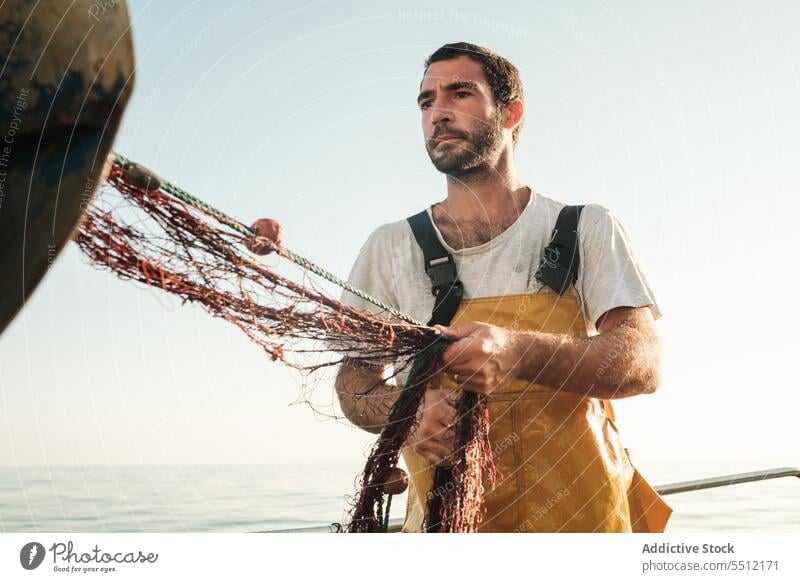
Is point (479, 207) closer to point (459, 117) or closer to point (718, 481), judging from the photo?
point (459, 117)

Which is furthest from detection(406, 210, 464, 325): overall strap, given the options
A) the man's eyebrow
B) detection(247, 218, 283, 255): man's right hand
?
detection(247, 218, 283, 255): man's right hand

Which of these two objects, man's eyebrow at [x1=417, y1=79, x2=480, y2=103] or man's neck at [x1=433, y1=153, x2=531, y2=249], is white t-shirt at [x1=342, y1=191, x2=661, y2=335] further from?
man's eyebrow at [x1=417, y1=79, x2=480, y2=103]

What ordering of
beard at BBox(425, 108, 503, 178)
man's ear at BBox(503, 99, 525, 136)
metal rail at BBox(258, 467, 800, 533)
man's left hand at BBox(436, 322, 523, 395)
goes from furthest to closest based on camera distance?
metal rail at BBox(258, 467, 800, 533)
man's ear at BBox(503, 99, 525, 136)
beard at BBox(425, 108, 503, 178)
man's left hand at BBox(436, 322, 523, 395)

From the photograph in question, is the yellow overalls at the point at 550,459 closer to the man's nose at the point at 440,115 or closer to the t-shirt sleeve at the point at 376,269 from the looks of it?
the t-shirt sleeve at the point at 376,269

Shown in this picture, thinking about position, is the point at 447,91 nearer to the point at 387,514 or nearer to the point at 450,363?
the point at 450,363

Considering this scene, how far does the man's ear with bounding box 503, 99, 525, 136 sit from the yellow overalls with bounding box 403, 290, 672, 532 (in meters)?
0.43

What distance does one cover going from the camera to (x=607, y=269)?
1308 millimetres

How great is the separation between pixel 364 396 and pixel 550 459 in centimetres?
34

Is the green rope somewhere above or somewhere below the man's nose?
below

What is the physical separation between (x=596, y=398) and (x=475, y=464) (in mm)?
235

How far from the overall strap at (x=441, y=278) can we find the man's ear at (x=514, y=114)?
0.33 m

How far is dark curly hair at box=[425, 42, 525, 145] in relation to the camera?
155 cm

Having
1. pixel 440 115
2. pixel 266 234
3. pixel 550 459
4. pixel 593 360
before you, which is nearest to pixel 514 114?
pixel 440 115

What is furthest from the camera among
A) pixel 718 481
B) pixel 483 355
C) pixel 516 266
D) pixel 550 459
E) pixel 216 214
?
pixel 718 481
